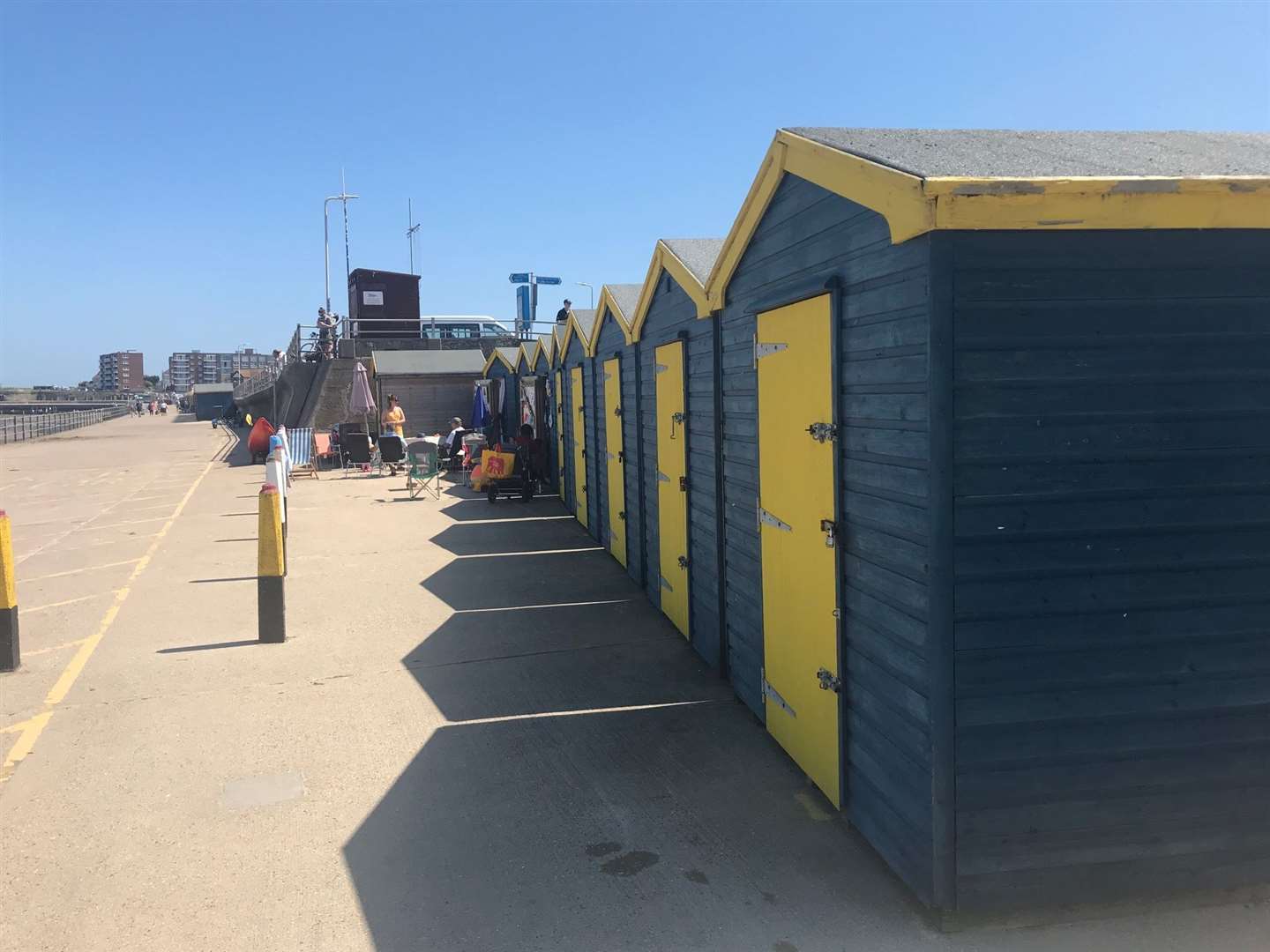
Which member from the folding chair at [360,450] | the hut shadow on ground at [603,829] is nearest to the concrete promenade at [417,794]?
the hut shadow on ground at [603,829]

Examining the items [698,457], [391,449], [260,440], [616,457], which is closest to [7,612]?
[698,457]

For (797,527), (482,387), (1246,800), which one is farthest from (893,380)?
(482,387)

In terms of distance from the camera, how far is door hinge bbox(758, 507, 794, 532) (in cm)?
496

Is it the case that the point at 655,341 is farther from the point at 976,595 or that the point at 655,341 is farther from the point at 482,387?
the point at 482,387

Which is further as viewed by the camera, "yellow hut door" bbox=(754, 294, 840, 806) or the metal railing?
the metal railing

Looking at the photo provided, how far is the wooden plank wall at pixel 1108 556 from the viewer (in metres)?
3.34

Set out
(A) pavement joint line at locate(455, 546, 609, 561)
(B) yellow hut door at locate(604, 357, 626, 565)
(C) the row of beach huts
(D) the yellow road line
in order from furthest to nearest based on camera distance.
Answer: (A) pavement joint line at locate(455, 546, 609, 561) < (D) the yellow road line < (B) yellow hut door at locate(604, 357, 626, 565) < (C) the row of beach huts

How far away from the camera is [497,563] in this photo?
1073 centimetres

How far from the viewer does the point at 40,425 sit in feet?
148

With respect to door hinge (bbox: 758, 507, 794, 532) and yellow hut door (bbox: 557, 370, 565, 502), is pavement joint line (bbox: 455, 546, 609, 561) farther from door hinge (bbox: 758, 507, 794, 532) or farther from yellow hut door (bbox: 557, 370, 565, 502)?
door hinge (bbox: 758, 507, 794, 532)

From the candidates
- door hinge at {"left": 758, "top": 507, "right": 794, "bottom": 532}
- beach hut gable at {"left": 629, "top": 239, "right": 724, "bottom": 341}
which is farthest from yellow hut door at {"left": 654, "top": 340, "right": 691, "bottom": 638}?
door hinge at {"left": 758, "top": 507, "right": 794, "bottom": 532}

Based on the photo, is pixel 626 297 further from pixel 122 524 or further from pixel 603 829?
pixel 122 524

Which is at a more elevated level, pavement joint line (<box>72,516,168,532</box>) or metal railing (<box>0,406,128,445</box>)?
metal railing (<box>0,406,128,445</box>)

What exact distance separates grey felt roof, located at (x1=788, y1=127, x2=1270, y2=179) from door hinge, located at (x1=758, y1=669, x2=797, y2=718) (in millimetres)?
2837
